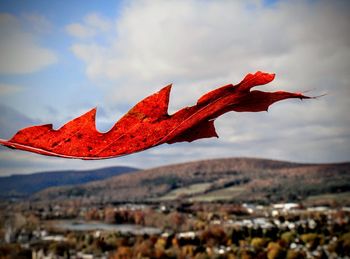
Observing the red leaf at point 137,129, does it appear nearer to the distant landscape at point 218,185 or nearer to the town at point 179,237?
the town at point 179,237

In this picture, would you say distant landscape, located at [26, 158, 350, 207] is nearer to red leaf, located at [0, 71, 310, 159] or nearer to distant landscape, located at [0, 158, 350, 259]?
distant landscape, located at [0, 158, 350, 259]

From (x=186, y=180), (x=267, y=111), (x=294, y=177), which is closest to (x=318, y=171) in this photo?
(x=294, y=177)

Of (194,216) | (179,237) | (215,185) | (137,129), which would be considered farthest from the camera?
(215,185)

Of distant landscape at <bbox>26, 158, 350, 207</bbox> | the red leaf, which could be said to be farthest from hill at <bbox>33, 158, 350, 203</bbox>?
the red leaf

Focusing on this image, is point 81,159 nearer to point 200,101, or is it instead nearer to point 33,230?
point 200,101

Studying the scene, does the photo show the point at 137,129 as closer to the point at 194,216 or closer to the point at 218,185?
the point at 194,216

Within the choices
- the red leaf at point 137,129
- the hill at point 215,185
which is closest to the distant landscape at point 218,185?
the hill at point 215,185

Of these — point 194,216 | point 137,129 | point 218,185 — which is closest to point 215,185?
point 218,185
